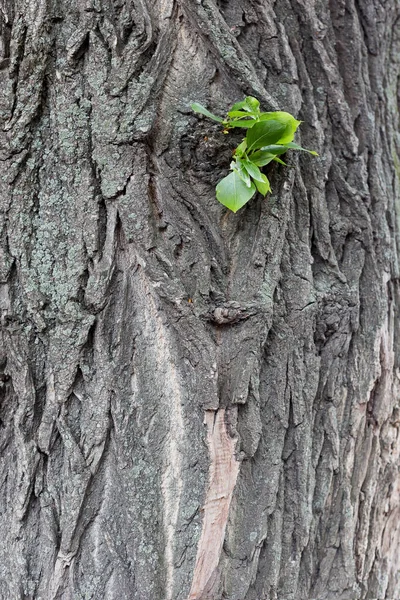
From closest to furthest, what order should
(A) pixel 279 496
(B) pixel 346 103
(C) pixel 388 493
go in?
(A) pixel 279 496 < (B) pixel 346 103 < (C) pixel 388 493

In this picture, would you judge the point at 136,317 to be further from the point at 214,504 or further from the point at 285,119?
the point at 285,119

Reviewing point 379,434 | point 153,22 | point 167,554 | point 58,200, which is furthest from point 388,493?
point 153,22

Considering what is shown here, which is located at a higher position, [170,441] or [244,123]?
[244,123]

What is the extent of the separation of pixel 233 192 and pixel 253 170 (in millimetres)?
85

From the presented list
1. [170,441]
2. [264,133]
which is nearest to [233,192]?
[264,133]

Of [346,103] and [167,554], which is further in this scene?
[346,103]

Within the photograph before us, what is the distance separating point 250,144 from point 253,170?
0.23 feet

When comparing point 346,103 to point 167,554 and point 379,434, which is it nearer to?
point 379,434

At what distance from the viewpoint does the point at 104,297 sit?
1.29 m

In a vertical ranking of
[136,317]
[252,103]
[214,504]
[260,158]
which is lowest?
[214,504]

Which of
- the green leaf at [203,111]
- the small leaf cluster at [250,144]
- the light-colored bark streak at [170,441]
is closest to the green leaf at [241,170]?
the small leaf cluster at [250,144]

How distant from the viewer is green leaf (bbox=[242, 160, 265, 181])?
1.26 m

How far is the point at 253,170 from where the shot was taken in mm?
1271

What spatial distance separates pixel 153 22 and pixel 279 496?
1.36 metres
